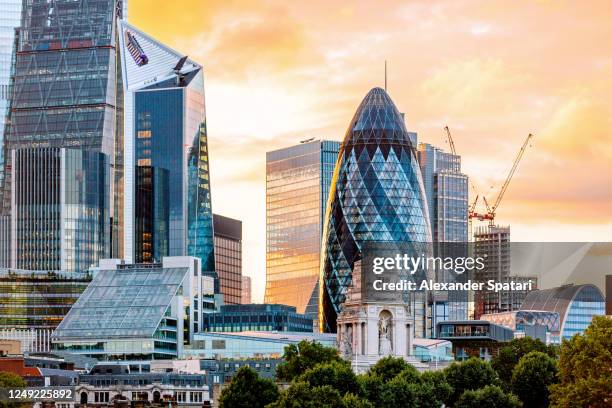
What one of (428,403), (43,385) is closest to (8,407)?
(43,385)

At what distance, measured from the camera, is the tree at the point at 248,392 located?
163625 mm

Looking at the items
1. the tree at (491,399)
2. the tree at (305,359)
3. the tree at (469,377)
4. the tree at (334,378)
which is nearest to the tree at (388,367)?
the tree at (305,359)

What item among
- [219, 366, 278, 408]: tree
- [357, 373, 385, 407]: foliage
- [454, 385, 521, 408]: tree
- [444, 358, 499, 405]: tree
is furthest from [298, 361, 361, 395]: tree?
[444, 358, 499, 405]: tree

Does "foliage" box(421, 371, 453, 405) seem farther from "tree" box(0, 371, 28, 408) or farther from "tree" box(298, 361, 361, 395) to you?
"tree" box(0, 371, 28, 408)

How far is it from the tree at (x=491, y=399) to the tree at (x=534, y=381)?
10487mm

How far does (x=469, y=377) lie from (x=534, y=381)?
7142 mm

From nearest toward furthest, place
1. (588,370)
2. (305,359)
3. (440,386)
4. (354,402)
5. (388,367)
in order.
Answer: (354,402), (588,370), (440,386), (388,367), (305,359)

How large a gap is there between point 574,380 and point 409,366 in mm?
29817

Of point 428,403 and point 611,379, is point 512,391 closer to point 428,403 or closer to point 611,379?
point 428,403

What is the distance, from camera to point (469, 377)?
187125 millimetres

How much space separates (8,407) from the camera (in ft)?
515

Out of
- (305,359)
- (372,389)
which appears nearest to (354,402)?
(372,389)

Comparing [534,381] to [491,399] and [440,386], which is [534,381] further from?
[491,399]

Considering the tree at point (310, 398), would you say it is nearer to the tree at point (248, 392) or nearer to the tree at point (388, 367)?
the tree at point (248, 392)
